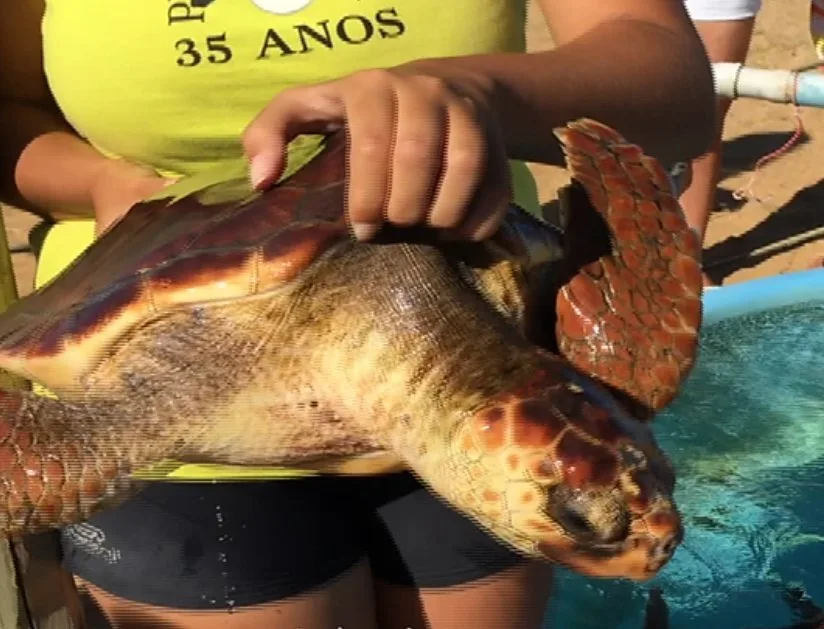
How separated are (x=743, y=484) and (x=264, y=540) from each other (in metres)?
1.66

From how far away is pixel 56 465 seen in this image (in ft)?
2.53

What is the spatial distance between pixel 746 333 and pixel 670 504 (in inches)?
78.6

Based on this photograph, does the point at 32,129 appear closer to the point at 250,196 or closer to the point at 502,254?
the point at 250,196

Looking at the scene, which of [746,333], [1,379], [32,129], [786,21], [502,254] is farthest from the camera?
[786,21]

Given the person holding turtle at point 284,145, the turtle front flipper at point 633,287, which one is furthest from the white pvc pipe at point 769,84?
the turtle front flipper at point 633,287

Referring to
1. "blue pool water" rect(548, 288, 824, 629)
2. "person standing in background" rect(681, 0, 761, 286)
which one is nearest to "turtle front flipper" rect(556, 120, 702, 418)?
"blue pool water" rect(548, 288, 824, 629)

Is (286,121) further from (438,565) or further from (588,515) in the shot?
(438,565)

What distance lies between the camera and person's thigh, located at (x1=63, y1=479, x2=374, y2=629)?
903 millimetres

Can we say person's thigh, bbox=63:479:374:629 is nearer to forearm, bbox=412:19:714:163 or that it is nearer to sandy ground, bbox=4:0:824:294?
forearm, bbox=412:19:714:163

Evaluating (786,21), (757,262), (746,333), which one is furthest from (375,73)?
(786,21)

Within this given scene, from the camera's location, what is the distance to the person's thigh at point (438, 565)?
0.95m

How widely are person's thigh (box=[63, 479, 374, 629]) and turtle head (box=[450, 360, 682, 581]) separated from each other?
239 mm

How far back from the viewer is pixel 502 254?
749 mm

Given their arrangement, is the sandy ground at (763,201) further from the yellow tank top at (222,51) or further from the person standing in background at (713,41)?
the yellow tank top at (222,51)
